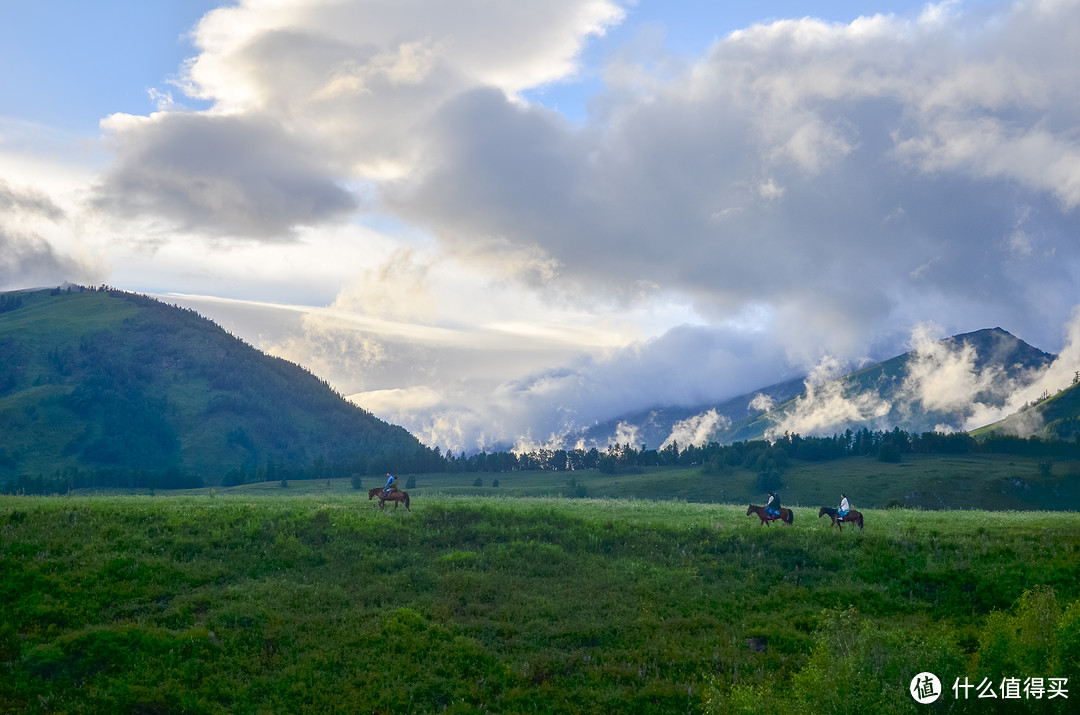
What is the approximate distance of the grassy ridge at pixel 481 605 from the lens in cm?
3225

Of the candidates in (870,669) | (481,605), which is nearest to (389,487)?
(481,605)

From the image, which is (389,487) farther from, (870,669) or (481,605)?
(870,669)

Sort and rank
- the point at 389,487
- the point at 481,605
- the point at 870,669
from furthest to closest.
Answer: the point at 389,487, the point at 481,605, the point at 870,669

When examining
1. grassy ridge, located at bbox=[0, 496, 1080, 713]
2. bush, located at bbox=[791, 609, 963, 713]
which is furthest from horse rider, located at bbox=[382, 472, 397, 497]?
bush, located at bbox=[791, 609, 963, 713]

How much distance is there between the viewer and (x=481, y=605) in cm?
3997

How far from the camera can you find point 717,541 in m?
47.9

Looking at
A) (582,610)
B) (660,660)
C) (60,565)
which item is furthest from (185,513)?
(660,660)

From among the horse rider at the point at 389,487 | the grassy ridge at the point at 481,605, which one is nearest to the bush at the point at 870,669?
the grassy ridge at the point at 481,605

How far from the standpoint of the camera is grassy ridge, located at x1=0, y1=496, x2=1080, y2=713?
32.2m

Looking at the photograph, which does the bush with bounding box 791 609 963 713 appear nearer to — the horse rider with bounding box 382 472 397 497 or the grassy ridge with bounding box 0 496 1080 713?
the grassy ridge with bounding box 0 496 1080 713

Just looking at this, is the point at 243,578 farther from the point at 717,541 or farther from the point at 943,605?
the point at 943,605

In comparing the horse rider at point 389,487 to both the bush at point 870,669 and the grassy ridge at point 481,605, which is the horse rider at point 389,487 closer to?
the grassy ridge at point 481,605

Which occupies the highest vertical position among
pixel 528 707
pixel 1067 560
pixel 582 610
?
pixel 1067 560

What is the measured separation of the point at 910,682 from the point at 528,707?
1535 cm
